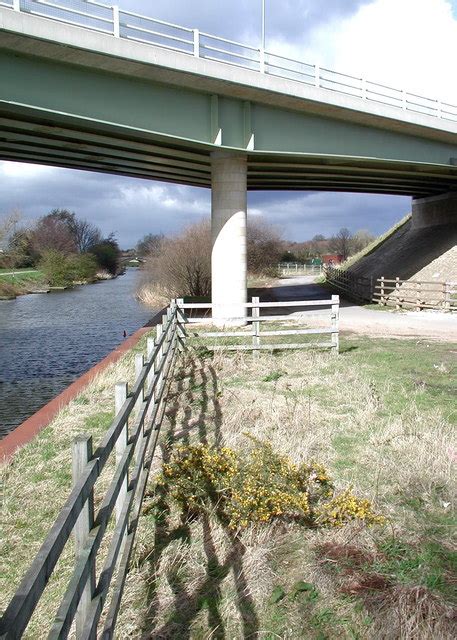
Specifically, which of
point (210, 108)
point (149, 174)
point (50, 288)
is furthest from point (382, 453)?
point (50, 288)

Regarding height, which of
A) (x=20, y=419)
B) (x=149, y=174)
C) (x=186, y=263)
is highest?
(x=149, y=174)

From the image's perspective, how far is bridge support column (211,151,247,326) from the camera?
18.7m

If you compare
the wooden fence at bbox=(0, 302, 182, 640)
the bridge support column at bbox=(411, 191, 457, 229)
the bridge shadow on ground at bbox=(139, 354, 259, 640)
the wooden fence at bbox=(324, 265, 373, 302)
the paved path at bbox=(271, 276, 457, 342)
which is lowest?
the bridge shadow on ground at bbox=(139, 354, 259, 640)

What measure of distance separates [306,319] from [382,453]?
1370 cm

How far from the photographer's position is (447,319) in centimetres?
2033

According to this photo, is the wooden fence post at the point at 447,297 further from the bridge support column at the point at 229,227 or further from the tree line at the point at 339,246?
the tree line at the point at 339,246

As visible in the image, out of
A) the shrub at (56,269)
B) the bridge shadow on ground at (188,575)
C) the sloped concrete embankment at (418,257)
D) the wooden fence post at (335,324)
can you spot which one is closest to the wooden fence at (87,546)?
the bridge shadow on ground at (188,575)

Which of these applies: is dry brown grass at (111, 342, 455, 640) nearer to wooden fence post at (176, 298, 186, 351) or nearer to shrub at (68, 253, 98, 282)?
wooden fence post at (176, 298, 186, 351)

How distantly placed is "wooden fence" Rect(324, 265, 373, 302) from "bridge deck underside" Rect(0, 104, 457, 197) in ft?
17.5

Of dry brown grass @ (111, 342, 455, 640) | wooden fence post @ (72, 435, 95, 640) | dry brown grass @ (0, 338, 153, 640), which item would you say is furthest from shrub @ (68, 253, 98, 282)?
wooden fence post @ (72, 435, 95, 640)

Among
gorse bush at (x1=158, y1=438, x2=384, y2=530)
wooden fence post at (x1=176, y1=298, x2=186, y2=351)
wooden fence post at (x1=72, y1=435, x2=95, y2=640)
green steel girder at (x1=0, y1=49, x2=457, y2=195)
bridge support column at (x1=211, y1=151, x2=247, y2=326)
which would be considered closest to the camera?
wooden fence post at (x1=72, y1=435, x2=95, y2=640)

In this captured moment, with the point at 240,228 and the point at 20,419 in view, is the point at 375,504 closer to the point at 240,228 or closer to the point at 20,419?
the point at 20,419

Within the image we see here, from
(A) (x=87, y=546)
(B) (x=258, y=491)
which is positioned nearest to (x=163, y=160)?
(B) (x=258, y=491)

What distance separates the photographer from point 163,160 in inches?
851
